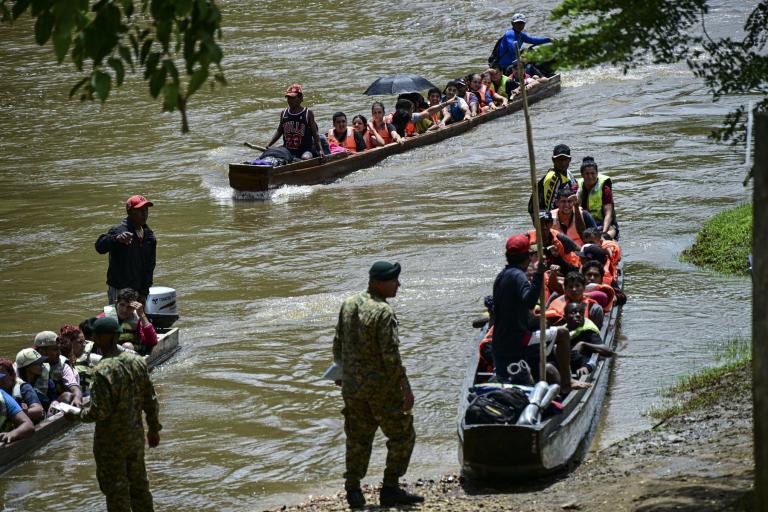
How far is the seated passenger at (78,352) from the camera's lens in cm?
1141

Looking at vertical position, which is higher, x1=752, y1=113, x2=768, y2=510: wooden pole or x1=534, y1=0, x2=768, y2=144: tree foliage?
x1=534, y1=0, x2=768, y2=144: tree foliage

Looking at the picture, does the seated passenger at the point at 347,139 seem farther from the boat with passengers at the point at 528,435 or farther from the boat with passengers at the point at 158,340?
the boat with passengers at the point at 528,435

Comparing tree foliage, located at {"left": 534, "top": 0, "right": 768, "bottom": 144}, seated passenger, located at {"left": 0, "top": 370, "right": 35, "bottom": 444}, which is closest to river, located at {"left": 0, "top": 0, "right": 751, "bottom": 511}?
seated passenger, located at {"left": 0, "top": 370, "right": 35, "bottom": 444}

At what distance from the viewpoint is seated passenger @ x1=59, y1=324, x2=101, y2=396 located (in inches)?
449

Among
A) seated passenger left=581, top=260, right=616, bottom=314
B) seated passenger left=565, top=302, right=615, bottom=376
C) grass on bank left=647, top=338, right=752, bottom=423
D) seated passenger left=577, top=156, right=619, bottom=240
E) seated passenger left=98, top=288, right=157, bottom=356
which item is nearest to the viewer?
grass on bank left=647, top=338, right=752, bottom=423

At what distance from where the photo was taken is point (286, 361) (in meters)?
13.3

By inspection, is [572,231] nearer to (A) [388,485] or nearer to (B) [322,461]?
(B) [322,461]

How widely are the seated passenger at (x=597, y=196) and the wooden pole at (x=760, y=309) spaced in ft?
26.7

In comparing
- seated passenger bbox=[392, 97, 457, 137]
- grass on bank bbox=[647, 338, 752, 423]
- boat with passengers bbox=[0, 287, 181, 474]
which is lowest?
grass on bank bbox=[647, 338, 752, 423]

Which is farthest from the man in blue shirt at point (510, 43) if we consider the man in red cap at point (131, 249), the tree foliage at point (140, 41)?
the tree foliage at point (140, 41)

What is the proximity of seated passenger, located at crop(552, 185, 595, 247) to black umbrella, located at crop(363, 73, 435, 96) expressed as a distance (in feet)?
33.3

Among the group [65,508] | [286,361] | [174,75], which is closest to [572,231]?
[286,361]

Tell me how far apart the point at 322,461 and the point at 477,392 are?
1989mm

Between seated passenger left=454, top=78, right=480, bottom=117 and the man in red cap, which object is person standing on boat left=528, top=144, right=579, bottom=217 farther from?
seated passenger left=454, top=78, right=480, bottom=117
